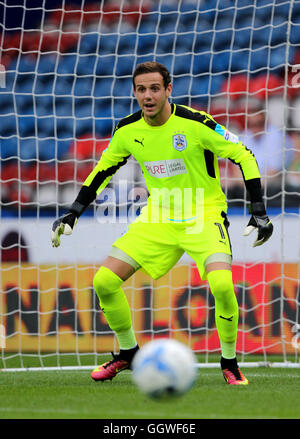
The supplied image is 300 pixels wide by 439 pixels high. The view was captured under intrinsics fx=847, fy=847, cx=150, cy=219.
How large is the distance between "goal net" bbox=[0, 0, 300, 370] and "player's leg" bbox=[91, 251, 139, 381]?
5.87 ft

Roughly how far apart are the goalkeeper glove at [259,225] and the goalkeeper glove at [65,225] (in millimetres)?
1113

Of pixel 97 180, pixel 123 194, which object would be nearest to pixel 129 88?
pixel 123 194

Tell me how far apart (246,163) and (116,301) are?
3.79 feet

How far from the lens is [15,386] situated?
5.12 m

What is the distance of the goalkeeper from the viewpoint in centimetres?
502

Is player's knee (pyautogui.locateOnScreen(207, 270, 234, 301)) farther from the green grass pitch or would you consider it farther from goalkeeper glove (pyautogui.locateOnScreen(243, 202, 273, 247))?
the green grass pitch

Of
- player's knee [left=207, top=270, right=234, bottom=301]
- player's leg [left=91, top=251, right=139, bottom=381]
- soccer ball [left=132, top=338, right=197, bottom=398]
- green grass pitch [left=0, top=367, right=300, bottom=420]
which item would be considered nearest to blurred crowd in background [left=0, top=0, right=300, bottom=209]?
player's leg [left=91, top=251, right=139, bottom=381]

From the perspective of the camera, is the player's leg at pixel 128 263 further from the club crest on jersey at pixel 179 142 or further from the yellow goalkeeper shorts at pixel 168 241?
the club crest on jersey at pixel 179 142

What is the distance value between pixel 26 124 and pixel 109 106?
1.03 m

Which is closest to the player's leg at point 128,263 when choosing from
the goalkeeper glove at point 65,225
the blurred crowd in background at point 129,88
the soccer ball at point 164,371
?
the goalkeeper glove at point 65,225

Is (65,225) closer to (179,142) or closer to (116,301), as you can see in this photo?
(116,301)
